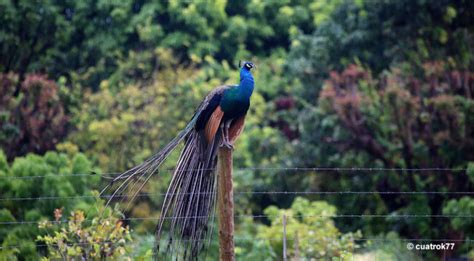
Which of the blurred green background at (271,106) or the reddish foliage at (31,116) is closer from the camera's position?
the blurred green background at (271,106)

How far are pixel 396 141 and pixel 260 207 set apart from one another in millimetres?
3011

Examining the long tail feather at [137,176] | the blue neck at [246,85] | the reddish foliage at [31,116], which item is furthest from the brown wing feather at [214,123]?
the reddish foliage at [31,116]

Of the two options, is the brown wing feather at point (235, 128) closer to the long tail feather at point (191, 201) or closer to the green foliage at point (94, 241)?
the long tail feather at point (191, 201)

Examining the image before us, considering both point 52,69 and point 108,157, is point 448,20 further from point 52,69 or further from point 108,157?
point 52,69

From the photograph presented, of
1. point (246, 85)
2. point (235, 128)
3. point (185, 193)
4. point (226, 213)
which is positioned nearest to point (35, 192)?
point (235, 128)

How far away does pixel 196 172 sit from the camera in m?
6.95

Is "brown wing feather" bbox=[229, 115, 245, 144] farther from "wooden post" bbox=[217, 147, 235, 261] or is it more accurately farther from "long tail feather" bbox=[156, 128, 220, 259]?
"wooden post" bbox=[217, 147, 235, 261]

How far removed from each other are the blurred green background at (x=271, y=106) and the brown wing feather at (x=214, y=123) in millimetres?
2106

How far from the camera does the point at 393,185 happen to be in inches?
553

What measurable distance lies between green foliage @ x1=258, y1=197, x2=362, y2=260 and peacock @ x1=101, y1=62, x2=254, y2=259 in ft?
6.21

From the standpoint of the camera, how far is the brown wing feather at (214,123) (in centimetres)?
729

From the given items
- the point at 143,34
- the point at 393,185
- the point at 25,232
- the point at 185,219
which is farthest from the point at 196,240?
the point at 143,34

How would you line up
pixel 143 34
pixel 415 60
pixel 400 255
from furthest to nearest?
1. pixel 143 34
2. pixel 415 60
3. pixel 400 255

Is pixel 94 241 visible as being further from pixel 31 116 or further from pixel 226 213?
pixel 31 116
